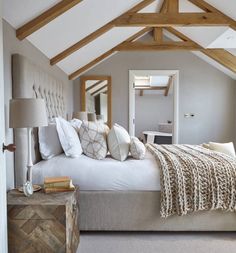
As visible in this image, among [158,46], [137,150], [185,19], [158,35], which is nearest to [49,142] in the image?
[137,150]

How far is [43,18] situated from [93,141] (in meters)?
1.36

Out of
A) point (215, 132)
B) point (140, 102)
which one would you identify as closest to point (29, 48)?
point (215, 132)

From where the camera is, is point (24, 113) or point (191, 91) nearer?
point (24, 113)

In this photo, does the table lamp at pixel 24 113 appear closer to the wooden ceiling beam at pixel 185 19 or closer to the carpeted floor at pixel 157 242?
the carpeted floor at pixel 157 242

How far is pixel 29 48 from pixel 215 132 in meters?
4.94

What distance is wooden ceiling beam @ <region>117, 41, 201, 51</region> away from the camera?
5.58 metres

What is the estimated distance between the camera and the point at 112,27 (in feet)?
13.3

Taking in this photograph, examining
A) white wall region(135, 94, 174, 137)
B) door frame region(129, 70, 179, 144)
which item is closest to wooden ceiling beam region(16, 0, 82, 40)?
door frame region(129, 70, 179, 144)

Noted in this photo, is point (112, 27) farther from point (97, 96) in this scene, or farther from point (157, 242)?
point (157, 242)

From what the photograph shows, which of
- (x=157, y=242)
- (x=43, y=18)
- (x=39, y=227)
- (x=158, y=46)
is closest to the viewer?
(x=39, y=227)

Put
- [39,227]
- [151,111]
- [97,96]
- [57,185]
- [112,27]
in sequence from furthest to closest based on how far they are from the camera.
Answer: [151,111]
[97,96]
[112,27]
[57,185]
[39,227]

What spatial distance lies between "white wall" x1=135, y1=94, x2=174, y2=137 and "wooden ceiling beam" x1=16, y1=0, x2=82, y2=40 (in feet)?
23.7

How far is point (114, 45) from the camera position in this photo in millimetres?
5402

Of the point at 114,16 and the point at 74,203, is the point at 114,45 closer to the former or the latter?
the point at 114,16
